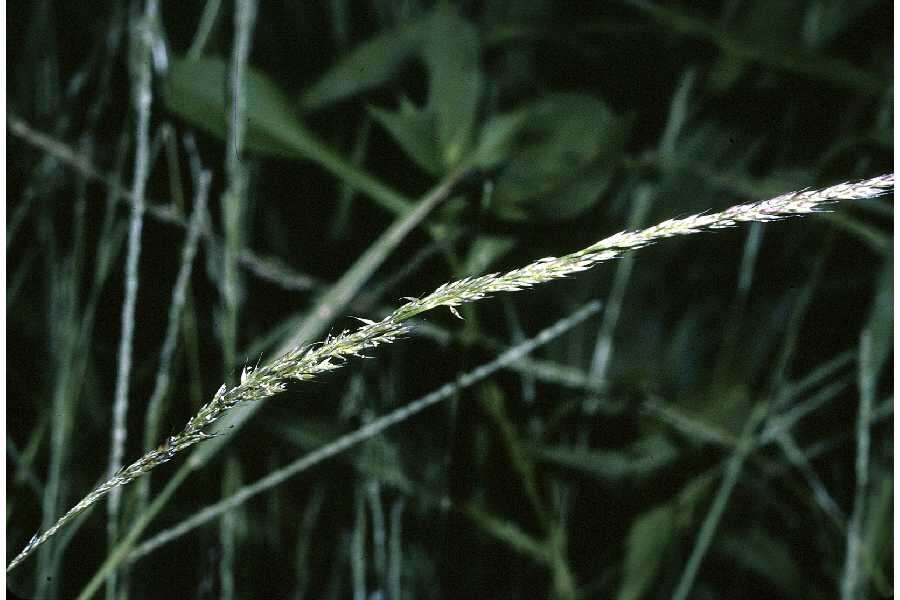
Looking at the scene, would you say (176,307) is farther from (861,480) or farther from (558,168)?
(861,480)

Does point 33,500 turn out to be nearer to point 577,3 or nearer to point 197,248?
point 197,248

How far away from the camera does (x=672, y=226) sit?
0.24 m

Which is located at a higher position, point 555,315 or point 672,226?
point 555,315

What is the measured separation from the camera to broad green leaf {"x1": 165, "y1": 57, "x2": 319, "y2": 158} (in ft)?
1.75

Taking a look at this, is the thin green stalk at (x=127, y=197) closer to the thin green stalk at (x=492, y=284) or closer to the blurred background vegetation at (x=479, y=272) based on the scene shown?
the blurred background vegetation at (x=479, y=272)

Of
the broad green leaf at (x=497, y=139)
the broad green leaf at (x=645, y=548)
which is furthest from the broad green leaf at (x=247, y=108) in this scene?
the broad green leaf at (x=645, y=548)

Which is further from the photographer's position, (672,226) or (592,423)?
(592,423)

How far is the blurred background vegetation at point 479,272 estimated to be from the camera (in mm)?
544

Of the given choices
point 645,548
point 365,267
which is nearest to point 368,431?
point 365,267

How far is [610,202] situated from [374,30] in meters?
0.21

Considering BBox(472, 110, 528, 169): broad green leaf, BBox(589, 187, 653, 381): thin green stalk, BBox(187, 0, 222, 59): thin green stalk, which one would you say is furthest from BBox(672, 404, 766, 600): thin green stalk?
BBox(187, 0, 222, 59): thin green stalk

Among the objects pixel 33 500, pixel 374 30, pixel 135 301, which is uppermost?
pixel 374 30

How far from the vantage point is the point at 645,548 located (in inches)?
21.9

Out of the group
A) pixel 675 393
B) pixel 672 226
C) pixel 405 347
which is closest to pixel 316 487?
pixel 405 347
